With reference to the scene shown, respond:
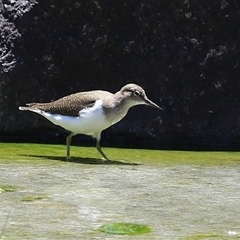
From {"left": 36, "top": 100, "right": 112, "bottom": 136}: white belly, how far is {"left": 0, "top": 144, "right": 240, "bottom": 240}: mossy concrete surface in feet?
0.92

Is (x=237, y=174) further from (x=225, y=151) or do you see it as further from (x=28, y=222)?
(x=28, y=222)

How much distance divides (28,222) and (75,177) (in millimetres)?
1607

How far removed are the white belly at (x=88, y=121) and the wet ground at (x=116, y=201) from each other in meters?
0.75

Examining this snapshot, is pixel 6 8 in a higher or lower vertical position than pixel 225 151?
higher

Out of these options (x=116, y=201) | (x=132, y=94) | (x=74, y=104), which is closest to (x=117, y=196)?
(x=116, y=201)

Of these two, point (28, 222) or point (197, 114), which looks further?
point (197, 114)

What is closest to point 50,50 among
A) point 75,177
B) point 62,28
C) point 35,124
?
point 62,28

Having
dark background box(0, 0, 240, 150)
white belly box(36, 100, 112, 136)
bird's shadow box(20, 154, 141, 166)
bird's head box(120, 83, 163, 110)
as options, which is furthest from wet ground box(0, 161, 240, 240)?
dark background box(0, 0, 240, 150)

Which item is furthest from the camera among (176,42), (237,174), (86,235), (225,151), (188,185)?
(176,42)

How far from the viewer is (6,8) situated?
8.20m

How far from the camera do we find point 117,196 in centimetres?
475

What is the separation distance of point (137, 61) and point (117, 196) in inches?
143

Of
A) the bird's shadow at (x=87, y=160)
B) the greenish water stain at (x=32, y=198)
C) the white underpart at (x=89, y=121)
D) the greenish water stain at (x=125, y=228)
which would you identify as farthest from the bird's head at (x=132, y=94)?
the greenish water stain at (x=125, y=228)

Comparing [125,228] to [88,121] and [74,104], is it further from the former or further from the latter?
[74,104]
